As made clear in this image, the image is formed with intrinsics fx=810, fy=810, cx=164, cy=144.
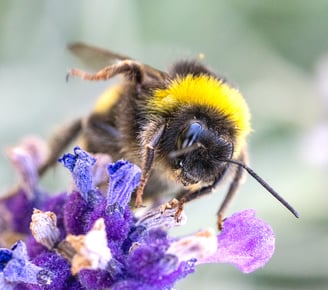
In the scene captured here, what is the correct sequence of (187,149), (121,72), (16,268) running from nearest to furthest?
(16,268), (187,149), (121,72)

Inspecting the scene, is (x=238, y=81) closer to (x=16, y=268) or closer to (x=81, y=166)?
(x=81, y=166)

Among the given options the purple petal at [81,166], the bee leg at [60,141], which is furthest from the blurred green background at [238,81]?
the purple petal at [81,166]

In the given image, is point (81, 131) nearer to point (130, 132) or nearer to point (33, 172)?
point (33, 172)

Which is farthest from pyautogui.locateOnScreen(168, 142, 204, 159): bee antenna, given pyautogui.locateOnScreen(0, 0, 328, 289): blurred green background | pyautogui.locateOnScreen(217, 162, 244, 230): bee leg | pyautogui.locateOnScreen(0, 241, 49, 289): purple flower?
pyautogui.locateOnScreen(0, 0, 328, 289): blurred green background

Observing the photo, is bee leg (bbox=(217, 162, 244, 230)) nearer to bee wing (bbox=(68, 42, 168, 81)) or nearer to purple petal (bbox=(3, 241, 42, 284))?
bee wing (bbox=(68, 42, 168, 81))

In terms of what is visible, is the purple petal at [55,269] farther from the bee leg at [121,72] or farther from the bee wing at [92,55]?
the bee wing at [92,55]

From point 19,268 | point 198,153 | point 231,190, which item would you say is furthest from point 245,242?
point 19,268
